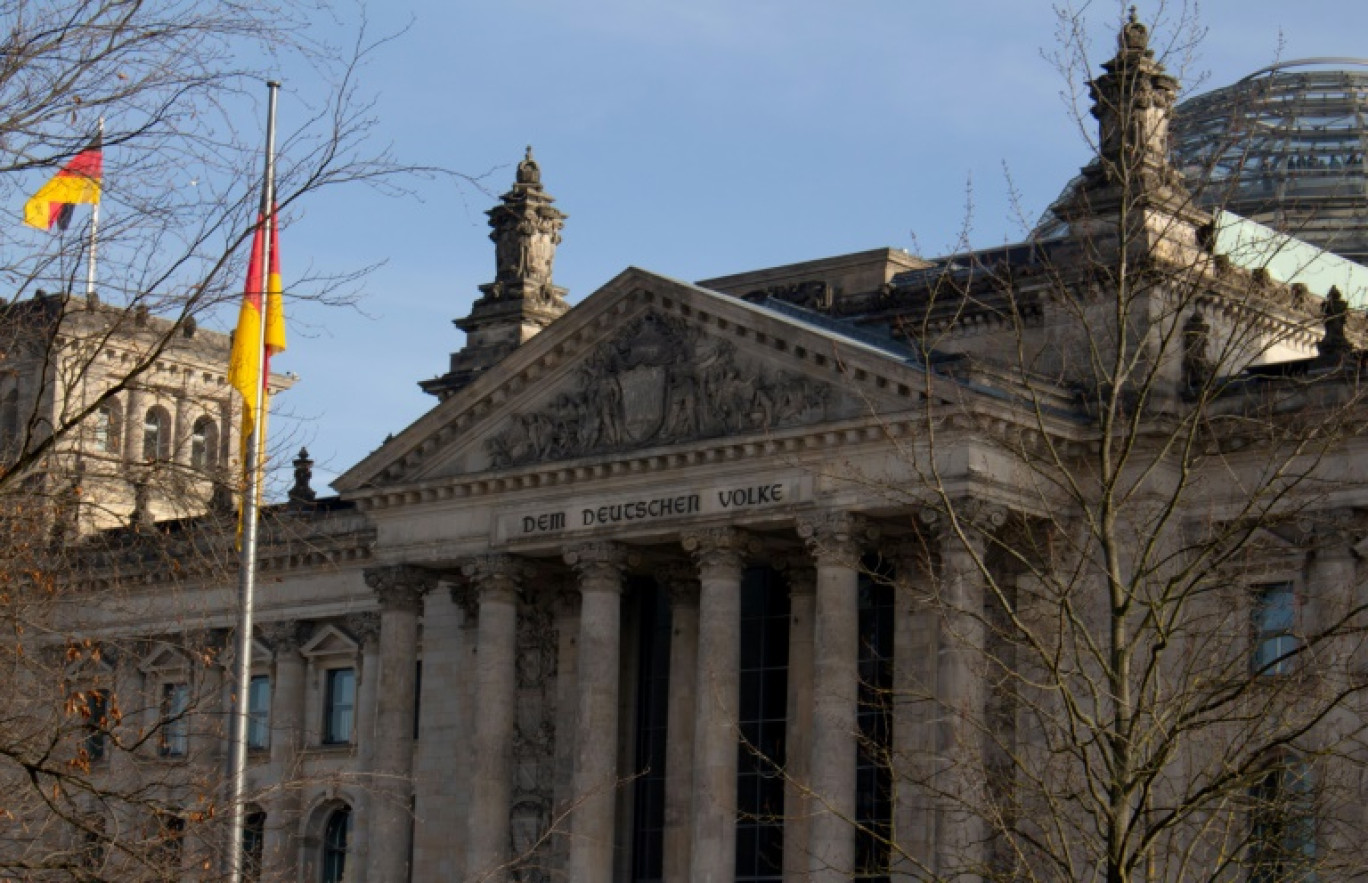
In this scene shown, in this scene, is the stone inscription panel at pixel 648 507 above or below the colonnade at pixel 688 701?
above

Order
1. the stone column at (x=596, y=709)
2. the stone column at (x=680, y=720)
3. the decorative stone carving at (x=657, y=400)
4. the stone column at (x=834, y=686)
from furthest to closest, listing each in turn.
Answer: the stone column at (x=680, y=720)
the stone column at (x=596, y=709)
the decorative stone carving at (x=657, y=400)
the stone column at (x=834, y=686)

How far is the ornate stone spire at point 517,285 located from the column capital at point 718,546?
38.9ft

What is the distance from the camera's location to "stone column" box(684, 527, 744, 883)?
5228 cm

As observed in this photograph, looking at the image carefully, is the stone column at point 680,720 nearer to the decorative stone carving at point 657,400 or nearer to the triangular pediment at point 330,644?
the decorative stone carving at point 657,400

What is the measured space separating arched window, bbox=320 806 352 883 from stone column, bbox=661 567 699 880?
14.3 meters

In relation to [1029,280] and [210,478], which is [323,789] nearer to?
[1029,280]

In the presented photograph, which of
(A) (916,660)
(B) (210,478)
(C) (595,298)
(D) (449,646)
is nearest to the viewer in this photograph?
(B) (210,478)

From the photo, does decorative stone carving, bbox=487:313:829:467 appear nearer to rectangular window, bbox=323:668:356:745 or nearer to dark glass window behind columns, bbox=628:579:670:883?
dark glass window behind columns, bbox=628:579:670:883

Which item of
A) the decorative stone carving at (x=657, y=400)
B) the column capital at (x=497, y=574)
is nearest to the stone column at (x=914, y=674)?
the decorative stone carving at (x=657, y=400)

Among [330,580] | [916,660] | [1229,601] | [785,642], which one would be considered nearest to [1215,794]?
[1229,601]

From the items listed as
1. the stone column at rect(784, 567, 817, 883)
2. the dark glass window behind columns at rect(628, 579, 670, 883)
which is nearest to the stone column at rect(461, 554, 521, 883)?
the dark glass window behind columns at rect(628, 579, 670, 883)

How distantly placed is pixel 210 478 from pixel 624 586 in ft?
122

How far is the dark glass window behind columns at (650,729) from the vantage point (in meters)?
58.3

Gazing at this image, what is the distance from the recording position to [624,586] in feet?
189
